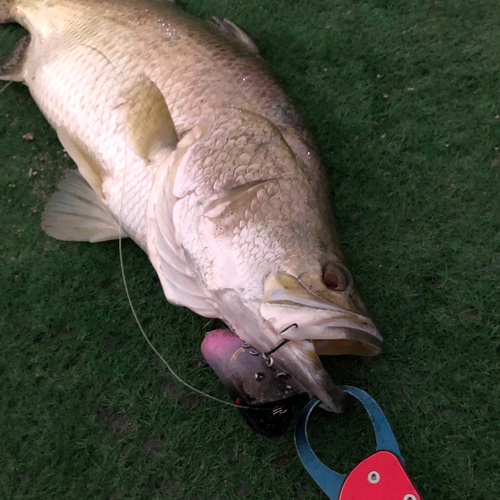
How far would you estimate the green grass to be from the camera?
1777 millimetres

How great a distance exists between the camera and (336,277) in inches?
53.3

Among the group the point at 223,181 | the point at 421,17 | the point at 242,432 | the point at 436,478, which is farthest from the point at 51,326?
the point at 421,17

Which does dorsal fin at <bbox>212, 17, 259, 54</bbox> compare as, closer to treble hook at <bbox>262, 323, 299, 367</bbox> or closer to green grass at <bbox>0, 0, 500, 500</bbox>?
green grass at <bbox>0, 0, 500, 500</bbox>

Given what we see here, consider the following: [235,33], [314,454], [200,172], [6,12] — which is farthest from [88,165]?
[314,454]

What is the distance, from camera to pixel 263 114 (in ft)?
5.54

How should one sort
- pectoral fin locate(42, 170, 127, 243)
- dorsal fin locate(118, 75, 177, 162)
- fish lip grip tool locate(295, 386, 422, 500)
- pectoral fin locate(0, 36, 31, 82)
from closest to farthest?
fish lip grip tool locate(295, 386, 422, 500)
dorsal fin locate(118, 75, 177, 162)
pectoral fin locate(42, 170, 127, 243)
pectoral fin locate(0, 36, 31, 82)

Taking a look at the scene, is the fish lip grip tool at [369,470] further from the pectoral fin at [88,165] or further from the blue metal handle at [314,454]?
the pectoral fin at [88,165]

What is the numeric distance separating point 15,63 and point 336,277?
2349mm

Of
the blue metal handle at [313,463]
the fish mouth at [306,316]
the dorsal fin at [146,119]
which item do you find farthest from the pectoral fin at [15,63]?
the blue metal handle at [313,463]

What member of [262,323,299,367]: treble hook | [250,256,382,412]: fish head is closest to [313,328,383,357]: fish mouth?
[250,256,382,412]: fish head

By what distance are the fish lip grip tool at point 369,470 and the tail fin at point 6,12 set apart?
2847 millimetres

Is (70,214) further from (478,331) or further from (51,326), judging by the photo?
(478,331)

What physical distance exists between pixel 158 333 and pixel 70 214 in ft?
2.64

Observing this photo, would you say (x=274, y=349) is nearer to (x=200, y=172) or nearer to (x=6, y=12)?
(x=200, y=172)
